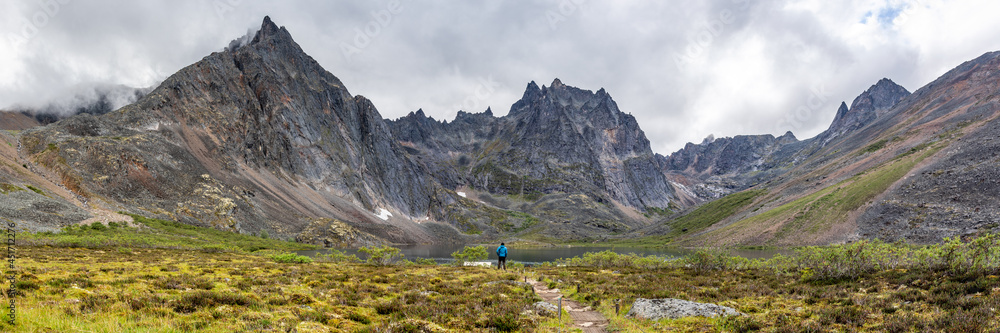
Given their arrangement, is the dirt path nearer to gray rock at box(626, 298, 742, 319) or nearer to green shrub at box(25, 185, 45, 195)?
gray rock at box(626, 298, 742, 319)

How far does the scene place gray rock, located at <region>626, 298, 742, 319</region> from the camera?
17.0 metres

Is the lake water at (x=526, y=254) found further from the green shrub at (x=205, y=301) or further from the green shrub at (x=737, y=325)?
the green shrub at (x=205, y=301)

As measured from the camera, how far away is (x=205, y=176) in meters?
121

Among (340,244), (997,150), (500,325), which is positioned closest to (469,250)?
(500,325)

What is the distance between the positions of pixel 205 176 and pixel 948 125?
310220 mm

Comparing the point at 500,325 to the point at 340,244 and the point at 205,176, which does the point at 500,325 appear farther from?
the point at 205,176

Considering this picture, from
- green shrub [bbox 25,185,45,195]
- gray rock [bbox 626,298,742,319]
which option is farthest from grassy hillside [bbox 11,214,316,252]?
gray rock [bbox 626,298,742,319]

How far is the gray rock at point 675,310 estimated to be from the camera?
17.0 m

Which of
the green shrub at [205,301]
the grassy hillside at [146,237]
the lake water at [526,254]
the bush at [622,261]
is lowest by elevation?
the lake water at [526,254]

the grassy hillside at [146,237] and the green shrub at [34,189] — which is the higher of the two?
the green shrub at [34,189]

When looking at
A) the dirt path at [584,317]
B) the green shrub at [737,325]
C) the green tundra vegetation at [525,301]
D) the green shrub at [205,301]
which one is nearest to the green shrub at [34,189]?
the green tundra vegetation at [525,301]

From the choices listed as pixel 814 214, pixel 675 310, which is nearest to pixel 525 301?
pixel 675 310

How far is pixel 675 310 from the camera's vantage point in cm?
1769

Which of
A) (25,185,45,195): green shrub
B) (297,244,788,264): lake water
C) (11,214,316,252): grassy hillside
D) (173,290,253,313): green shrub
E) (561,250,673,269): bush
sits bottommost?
(297,244,788,264): lake water
